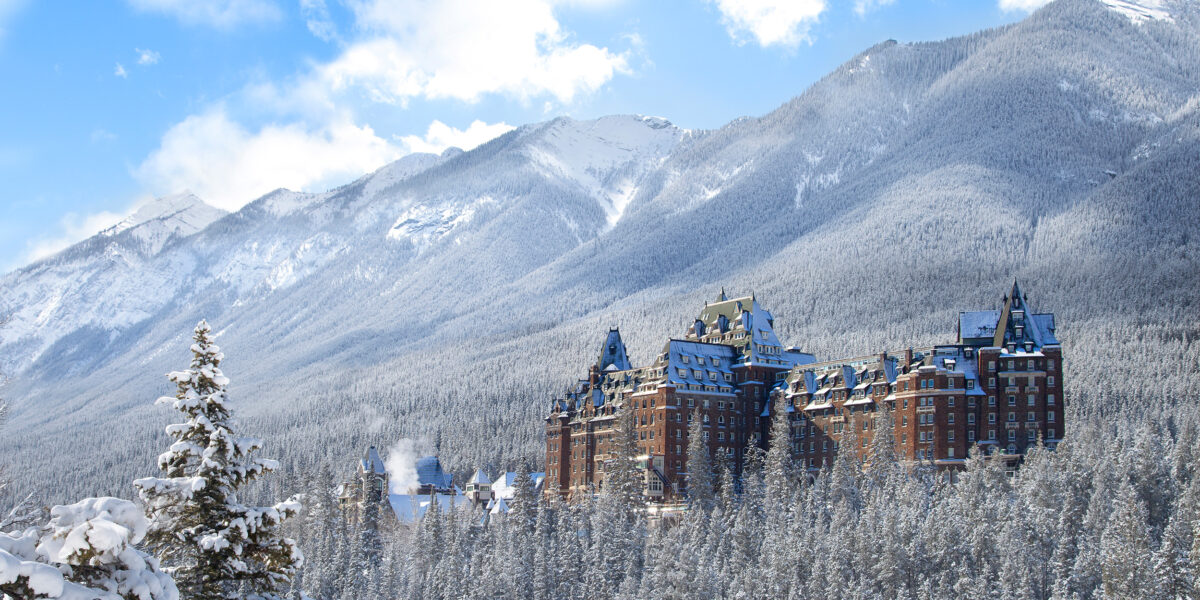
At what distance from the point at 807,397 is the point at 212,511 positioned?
4728 inches

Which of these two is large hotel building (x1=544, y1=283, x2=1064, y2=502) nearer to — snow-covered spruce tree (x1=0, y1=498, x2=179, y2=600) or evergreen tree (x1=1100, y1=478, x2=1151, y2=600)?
evergreen tree (x1=1100, y1=478, x2=1151, y2=600)

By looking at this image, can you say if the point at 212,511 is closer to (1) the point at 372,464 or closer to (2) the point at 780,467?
(2) the point at 780,467

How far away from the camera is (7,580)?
13.7 m

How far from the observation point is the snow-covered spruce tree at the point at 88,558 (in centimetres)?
1423

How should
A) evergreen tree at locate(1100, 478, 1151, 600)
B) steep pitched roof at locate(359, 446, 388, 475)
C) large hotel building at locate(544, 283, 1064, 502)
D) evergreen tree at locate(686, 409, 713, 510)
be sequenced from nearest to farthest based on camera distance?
1. evergreen tree at locate(1100, 478, 1151, 600)
2. large hotel building at locate(544, 283, 1064, 502)
3. evergreen tree at locate(686, 409, 713, 510)
4. steep pitched roof at locate(359, 446, 388, 475)

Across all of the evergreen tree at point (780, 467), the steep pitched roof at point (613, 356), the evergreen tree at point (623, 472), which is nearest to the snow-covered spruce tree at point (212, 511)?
the evergreen tree at point (780, 467)

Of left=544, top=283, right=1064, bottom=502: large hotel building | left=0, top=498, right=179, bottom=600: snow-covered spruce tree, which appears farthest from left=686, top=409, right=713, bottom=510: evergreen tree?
left=0, top=498, right=179, bottom=600: snow-covered spruce tree

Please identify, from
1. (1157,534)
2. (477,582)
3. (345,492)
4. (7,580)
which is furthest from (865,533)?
(345,492)

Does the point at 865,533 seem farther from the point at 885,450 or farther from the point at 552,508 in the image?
the point at 552,508

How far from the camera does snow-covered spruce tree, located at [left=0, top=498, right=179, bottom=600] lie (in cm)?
1423

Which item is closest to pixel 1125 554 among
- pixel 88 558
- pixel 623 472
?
pixel 623 472

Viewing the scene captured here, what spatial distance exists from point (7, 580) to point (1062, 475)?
338ft

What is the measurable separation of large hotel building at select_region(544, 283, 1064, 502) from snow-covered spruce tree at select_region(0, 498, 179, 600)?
111 m

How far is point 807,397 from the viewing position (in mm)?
138625
